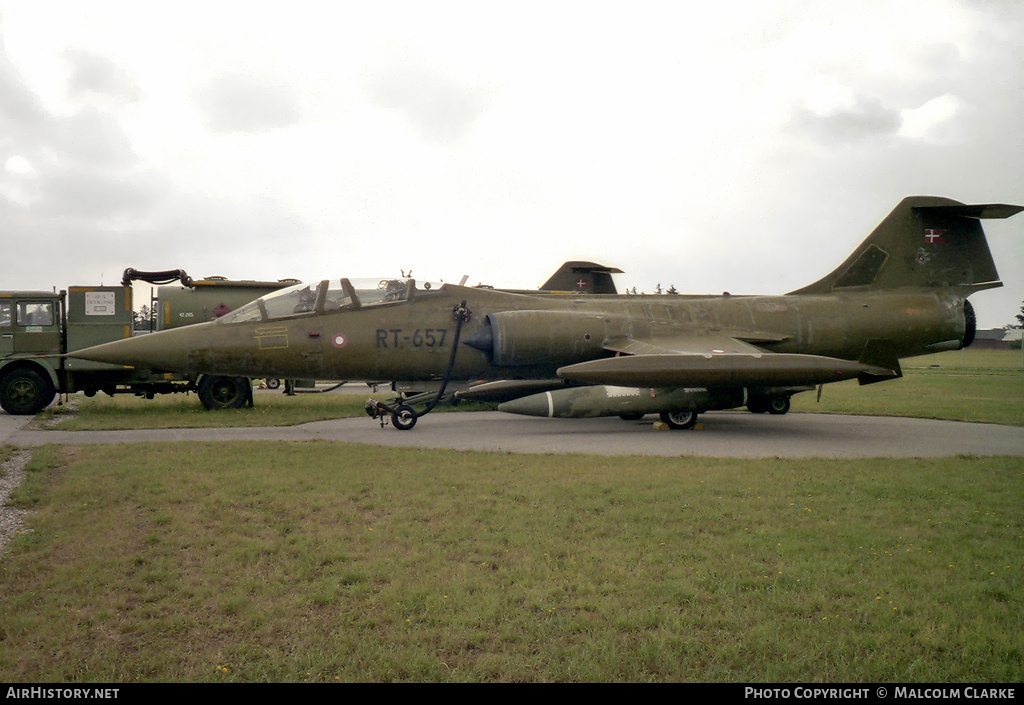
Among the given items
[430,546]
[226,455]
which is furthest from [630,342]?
[430,546]

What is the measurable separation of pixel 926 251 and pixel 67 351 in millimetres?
17752

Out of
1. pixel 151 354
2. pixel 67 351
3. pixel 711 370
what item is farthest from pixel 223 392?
pixel 711 370

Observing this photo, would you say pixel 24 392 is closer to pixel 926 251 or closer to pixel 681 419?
pixel 681 419

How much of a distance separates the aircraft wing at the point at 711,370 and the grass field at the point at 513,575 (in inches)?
106

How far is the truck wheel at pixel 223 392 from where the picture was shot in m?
14.5

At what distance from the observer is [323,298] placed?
1048cm

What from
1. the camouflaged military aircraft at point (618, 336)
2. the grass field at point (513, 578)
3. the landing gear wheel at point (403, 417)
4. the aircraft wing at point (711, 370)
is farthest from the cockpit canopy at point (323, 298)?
the grass field at point (513, 578)

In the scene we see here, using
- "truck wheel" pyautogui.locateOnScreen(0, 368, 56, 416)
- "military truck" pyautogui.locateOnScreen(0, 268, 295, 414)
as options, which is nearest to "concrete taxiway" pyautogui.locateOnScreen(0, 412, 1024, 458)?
"truck wheel" pyautogui.locateOnScreen(0, 368, 56, 416)

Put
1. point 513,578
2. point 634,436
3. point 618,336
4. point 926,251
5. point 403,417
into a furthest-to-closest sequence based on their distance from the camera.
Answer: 1. point 926,251
2. point 618,336
3. point 403,417
4. point 634,436
5. point 513,578

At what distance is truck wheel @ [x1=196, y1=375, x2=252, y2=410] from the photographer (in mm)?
14547

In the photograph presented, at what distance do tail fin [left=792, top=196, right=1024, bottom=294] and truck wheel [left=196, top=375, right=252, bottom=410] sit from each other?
13.2m

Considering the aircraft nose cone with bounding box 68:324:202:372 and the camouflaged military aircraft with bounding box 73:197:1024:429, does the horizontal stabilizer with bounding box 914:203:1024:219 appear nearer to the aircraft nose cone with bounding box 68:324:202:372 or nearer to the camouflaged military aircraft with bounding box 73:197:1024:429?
the camouflaged military aircraft with bounding box 73:197:1024:429

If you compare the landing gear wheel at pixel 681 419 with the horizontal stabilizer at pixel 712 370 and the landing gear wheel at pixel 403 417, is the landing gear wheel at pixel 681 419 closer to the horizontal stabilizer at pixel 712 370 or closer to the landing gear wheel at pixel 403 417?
the horizontal stabilizer at pixel 712 370

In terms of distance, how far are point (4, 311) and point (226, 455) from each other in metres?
9.58
